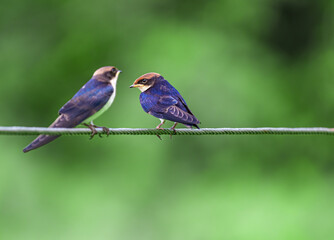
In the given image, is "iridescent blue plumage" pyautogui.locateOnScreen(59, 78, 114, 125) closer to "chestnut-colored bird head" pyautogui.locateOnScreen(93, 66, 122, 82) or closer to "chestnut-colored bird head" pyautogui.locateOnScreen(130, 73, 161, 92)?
"chestnut-colored bird head" pyautogui.locateOnScreen(93, 66, 122, 82)

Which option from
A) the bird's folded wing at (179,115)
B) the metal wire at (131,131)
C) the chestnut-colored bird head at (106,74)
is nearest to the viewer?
the metal wire at (131,131)

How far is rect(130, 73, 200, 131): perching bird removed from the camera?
218 cm

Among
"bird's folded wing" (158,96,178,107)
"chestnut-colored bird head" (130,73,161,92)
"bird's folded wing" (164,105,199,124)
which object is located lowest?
"bird's folded wing" (164,105,199,124)

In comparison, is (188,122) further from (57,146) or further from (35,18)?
(35,18)

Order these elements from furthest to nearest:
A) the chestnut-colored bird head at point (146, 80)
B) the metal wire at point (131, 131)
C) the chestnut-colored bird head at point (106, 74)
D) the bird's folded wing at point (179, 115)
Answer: the chestnut-colored bird head at point (146, 80)
the bird's folded wing at point (179, 115)
the chestnut-colored bird head at point (106, 74)
the metal wire at point (131, 131)

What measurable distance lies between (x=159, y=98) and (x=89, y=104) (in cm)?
49

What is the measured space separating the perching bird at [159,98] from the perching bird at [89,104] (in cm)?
26

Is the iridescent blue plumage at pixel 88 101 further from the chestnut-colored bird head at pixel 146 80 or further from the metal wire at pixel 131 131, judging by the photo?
the chestnut-colored bird head at pixel 146 80

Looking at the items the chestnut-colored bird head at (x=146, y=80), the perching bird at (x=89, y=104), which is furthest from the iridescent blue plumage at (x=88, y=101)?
the chestnut-colored bird head at (x=146, y=80)

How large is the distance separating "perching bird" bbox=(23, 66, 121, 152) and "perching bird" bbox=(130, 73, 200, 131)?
262mm

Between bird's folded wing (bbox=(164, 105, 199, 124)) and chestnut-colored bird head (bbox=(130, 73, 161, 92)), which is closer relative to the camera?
bird's folded wing (bbox=(164, 105, 199, 124))

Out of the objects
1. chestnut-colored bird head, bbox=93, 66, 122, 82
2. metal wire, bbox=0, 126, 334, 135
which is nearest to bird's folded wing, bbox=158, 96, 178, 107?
metal wire, bbox=0, 126, 334, 135

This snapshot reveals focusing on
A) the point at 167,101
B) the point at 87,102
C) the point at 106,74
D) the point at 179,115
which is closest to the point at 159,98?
the point at 167,101

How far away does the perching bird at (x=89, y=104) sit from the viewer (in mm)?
1747
